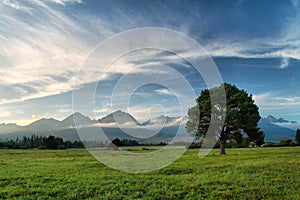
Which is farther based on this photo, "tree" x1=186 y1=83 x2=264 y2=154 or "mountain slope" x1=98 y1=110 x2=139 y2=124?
"tree" x1=186 y1=83 x2=264 y2=154

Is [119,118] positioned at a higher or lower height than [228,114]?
lower

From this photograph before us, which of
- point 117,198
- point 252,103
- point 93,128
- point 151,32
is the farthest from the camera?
point 252,103

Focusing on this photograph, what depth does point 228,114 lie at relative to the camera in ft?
124

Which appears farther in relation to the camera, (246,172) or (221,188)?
(246,172)

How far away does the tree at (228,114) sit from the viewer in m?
38.2

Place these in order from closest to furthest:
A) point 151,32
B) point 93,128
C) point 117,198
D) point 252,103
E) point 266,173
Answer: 1. point 117,198
2. point 266,173
3. point 93,128
4. point 151,32
5. point 252,103

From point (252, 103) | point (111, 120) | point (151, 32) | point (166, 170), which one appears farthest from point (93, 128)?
point (252, 103)

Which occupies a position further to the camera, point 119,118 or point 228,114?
point 228,114

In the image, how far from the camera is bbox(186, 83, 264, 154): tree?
3823 centimetres

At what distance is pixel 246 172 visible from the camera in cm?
1711

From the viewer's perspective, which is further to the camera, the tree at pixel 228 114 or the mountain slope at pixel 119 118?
the tree at pixel 228 114

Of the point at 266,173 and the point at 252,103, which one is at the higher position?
the point at 252,103

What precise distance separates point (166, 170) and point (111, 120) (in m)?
5.30

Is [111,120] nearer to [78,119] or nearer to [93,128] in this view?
[93,128]
